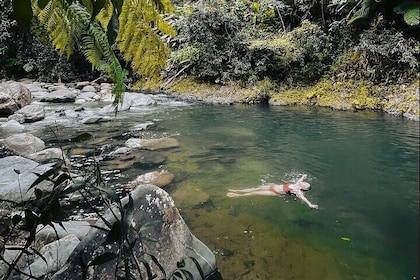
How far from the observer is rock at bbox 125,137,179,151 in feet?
22.5

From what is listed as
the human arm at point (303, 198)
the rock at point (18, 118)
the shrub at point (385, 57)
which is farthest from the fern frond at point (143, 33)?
the shrub at point (385, 57)

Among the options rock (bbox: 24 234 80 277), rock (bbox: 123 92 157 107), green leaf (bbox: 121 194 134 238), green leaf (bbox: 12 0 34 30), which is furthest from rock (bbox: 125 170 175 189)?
rock (bbox: 123 92 157 107)

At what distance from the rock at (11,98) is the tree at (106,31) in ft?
29.0

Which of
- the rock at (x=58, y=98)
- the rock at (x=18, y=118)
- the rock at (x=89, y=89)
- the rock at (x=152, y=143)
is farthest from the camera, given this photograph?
the rock at (x=89, y=89)

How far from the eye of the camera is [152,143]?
23.3ft

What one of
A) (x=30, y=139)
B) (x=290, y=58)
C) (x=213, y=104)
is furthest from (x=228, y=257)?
(x=290, y=58)

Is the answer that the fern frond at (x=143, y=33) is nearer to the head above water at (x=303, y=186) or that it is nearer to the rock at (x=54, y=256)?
the rock at (x=54, y=256)

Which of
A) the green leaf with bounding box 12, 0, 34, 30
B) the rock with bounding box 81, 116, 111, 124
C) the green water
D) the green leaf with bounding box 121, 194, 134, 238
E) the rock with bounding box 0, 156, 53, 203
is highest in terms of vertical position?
the green leaf with bounding box 12, 0, 34, 30

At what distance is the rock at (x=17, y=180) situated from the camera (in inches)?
143

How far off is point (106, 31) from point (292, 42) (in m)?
11.8

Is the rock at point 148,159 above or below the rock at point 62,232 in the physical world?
below

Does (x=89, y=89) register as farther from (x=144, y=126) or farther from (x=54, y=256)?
(x=54, y=256)

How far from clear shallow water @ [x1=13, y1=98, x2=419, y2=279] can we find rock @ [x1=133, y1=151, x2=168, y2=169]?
179 mm

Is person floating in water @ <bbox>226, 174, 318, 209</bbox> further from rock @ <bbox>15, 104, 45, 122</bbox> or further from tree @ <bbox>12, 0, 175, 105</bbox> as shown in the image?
rock @ <bbox>15, 104, 45, 122</bbox>
